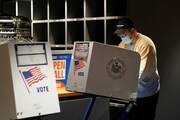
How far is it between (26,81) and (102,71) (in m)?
0.41

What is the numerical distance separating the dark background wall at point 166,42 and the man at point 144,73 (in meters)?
0.30

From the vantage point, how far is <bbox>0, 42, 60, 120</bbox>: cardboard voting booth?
1.66m

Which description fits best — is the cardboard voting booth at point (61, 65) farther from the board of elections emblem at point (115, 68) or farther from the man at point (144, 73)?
the man at point (144, 73)

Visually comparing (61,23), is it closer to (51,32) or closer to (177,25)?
(51,32)

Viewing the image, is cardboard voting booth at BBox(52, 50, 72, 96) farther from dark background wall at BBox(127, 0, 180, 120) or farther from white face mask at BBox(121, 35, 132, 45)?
dark background wall at BBox(127, 0, 180, 120)

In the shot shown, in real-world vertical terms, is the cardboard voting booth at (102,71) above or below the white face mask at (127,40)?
below

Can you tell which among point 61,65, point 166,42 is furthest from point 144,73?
point 61,65

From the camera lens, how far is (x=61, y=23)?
15.8ft

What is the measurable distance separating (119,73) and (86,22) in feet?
8.05

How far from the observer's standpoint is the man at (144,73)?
3.22 m

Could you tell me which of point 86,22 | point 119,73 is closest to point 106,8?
point 86,22

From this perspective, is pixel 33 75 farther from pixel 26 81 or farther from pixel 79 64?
pixel 79 64

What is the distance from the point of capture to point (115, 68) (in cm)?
198

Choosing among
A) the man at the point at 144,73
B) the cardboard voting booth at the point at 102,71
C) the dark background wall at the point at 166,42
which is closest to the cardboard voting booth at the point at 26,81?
the cardboard voting booth at the point at 102,71
